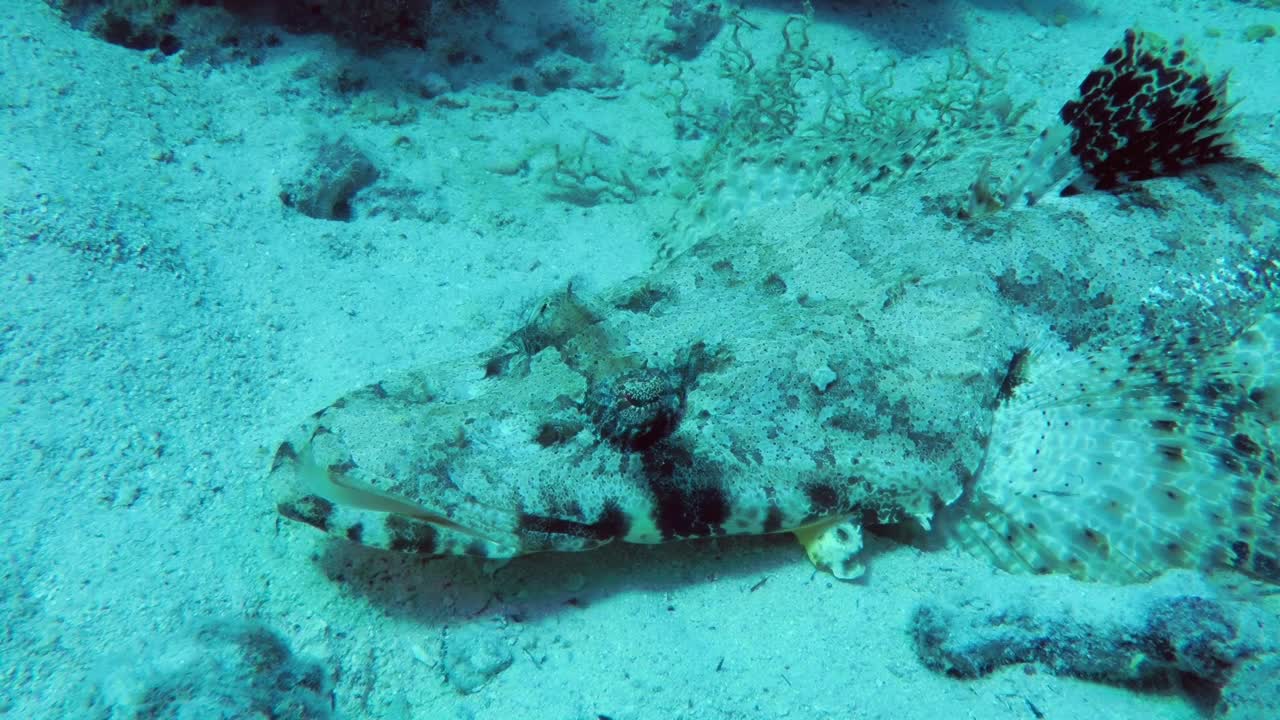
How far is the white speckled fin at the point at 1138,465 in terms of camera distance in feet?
11.9

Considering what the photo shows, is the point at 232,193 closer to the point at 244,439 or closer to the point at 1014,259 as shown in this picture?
the point at 244,439

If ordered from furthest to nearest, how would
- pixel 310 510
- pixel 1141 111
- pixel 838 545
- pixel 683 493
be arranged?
pixel 1141 111
pixel 838 545
pixel 683 493
pixel 310 510

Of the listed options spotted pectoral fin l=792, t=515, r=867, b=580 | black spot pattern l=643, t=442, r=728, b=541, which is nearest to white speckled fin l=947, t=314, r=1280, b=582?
spotted pectoral fin l=792, t=515, r=867, b=580

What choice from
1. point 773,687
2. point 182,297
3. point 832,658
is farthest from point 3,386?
point 832,658

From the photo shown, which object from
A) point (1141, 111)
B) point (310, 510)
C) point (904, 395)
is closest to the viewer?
point (310, 510)

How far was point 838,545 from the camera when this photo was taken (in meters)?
3.61

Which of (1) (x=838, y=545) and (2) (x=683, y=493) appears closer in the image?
(2) (x=683, y=493)

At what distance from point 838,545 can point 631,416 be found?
1275 millimetres

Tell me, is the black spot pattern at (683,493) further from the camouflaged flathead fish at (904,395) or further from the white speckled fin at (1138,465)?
the white speckled fin at (1138,465)

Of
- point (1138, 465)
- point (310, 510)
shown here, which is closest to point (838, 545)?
point (1138, 465)

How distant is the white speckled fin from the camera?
11.9 feet

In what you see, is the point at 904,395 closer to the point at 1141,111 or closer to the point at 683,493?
the point at 683,493

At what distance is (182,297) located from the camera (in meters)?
4.38

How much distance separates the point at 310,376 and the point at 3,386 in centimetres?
141
